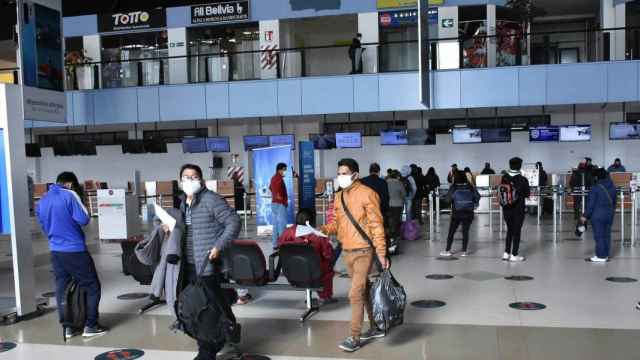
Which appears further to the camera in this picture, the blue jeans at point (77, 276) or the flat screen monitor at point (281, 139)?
the flat screen monitor at point (281, 139)

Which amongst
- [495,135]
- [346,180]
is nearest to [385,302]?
[346,180]

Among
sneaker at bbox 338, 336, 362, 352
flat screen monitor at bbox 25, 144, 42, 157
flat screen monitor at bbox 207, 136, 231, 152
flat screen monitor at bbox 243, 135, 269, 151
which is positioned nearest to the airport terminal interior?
sneaker at bbox 338, 336, 362, 352

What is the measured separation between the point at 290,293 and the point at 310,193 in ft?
18.3

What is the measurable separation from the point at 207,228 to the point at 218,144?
49.7 feet

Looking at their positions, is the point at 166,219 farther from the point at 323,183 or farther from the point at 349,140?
the point at 323,183

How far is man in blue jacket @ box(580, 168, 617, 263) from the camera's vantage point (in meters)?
9.16

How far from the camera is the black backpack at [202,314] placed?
461 cm

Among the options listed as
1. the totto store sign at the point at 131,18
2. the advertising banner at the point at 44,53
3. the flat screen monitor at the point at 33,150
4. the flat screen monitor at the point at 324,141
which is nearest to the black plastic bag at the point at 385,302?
the advertising banner at the point at 44,53

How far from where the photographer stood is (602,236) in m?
9.27

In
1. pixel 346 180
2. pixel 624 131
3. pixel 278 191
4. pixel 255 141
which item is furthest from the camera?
pixel 255 141

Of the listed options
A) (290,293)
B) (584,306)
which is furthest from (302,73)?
(584,306)

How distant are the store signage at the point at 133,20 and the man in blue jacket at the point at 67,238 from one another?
49.8 ft

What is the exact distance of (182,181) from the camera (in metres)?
4.88

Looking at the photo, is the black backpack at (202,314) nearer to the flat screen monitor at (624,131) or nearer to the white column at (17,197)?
the white column at (17,197)
